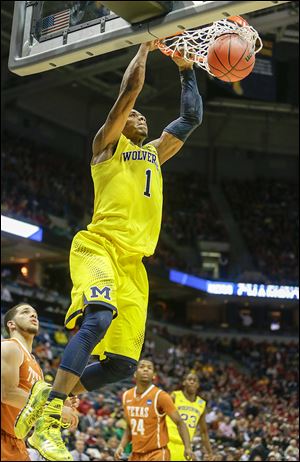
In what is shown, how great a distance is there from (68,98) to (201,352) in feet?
37.8

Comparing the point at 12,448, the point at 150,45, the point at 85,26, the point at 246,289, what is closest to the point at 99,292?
the point at 12,448

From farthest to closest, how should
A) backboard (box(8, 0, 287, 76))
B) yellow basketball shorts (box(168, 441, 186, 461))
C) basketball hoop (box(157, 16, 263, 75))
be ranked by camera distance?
yellow basketball shorts (box(168, 441, 186, 461))
basketball hoop (box(157, 16, 263, 75))
backboard (box(8, 0, 287, 76))

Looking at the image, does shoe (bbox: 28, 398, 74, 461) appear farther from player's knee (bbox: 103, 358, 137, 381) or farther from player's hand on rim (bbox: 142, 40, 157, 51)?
player's hand on rim (bbox: 142, 40, 157, 51)

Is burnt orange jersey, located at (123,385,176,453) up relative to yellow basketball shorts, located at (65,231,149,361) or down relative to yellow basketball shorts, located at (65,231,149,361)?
down

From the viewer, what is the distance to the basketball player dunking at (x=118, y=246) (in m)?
4.82

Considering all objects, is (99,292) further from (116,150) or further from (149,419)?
(149,419)

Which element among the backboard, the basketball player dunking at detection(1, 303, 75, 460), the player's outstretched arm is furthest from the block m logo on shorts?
the backboard

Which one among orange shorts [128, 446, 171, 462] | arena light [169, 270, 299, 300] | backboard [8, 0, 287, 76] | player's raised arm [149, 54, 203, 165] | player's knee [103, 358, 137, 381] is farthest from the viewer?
arena light [169, 270, 299, 300]

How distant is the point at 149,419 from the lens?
9.05 metres

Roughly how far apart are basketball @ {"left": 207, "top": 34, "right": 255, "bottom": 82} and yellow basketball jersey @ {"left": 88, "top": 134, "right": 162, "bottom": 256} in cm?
87

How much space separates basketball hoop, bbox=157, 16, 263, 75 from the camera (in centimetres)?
567

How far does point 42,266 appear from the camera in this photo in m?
27.2

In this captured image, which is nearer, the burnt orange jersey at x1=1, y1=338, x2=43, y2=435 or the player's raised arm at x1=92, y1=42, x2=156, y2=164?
the player's raised arm at x1=92, y1=42, x2=156, y2=164

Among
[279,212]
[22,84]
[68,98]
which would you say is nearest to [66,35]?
[22,84]
